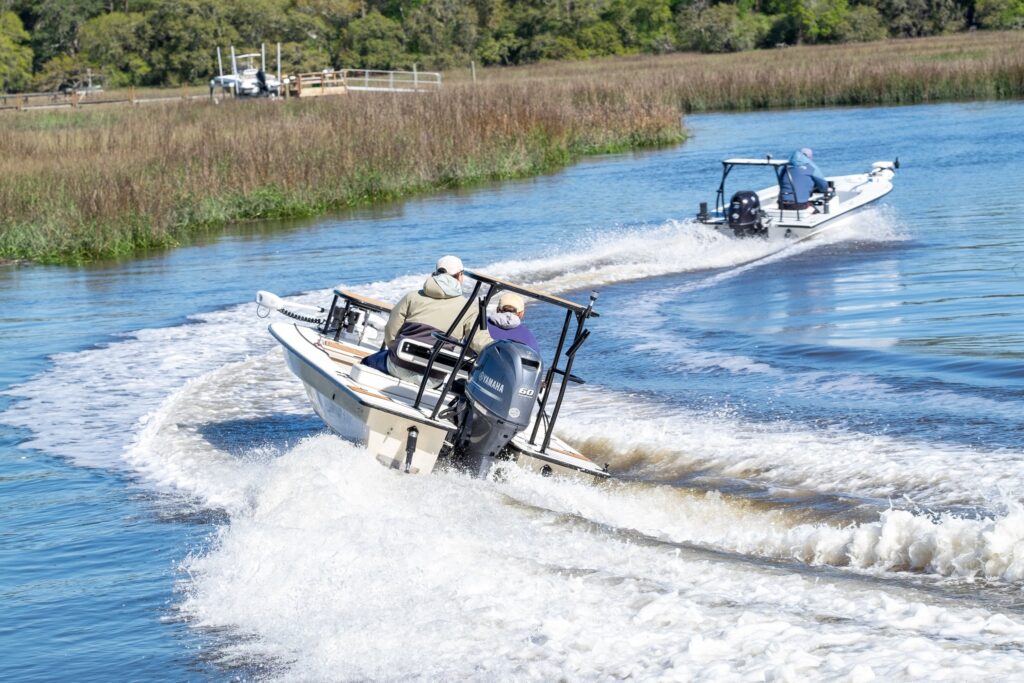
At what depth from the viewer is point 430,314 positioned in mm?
10008

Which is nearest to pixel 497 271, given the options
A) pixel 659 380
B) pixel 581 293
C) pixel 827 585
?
pixel 581 293

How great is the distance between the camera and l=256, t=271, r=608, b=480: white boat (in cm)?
889

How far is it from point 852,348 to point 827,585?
6.82 m

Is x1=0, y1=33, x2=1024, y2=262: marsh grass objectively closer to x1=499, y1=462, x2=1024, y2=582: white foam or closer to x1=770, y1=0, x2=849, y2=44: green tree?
x1=499, y1=462, x2=1024, y2=582: white foam

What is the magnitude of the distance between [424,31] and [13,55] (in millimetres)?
25092

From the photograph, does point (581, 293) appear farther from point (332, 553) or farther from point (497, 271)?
point (332, 553)

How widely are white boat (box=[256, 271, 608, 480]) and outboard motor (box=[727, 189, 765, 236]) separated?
431 inches

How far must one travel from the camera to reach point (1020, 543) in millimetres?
7188

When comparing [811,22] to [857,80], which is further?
[811,22]

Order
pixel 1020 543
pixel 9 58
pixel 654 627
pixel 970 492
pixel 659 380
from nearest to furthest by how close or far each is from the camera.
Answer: pixel 654 627 → pixel 1020 543 → pixel 970 492 → pixel 659 380 → pixel 9 58

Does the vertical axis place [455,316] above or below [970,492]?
above

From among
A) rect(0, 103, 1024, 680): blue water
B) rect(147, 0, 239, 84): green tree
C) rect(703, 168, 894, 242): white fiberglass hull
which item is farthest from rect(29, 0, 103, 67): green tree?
rect(703, 168, 894, 242): white fiberglass hull

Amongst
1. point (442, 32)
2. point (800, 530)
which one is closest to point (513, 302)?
point (800, 530)

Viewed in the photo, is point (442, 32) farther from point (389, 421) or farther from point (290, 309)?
point (389, 421)
